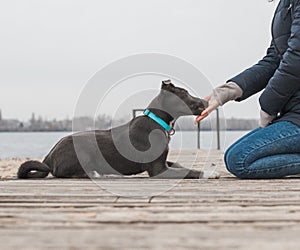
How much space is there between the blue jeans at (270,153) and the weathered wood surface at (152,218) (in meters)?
0.66

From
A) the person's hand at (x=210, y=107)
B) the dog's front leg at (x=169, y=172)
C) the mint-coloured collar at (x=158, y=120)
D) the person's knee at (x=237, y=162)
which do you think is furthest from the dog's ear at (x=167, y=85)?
the person's knee at (x=237, y=162)

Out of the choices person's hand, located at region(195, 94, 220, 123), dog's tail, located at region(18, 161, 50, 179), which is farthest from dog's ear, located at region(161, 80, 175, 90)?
dog's tail, located at region(18, 161, 50, 179)

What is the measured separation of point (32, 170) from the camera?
369 centimetres

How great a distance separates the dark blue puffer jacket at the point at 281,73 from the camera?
3.04 m

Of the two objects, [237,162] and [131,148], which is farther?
[131,148]

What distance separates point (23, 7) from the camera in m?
12.4

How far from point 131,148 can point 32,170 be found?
796 millimetres

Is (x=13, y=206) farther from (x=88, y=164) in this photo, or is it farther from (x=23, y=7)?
(x=23, y=7)

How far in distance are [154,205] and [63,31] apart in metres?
10.2

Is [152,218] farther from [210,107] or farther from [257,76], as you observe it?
[257,76]

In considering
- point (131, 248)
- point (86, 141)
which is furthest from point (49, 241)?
point (86, 141)

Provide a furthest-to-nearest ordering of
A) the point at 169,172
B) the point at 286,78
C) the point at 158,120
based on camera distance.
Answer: the point at 158,120
the point at 169,172
the point at 286,78

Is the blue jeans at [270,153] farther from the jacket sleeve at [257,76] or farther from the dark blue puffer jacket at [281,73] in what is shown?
the jacket sleeve at [257,76]

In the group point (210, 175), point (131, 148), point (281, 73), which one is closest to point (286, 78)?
point (281, 73)
